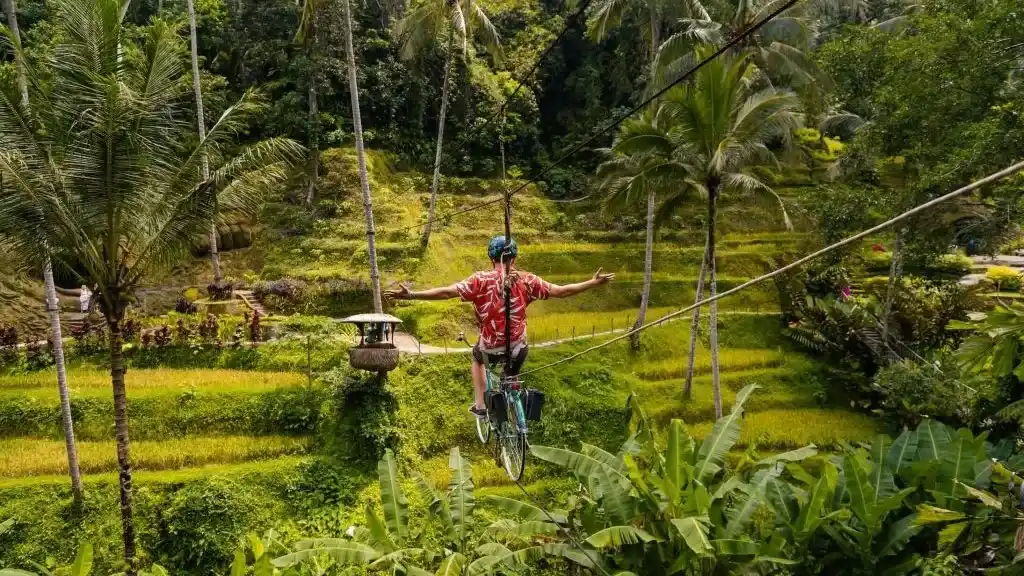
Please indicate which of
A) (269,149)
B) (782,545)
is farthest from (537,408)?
(269,149)

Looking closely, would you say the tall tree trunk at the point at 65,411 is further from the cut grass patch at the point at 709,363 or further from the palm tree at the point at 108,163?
the cut grass patch at the point at 709,363

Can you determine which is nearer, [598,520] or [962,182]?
[598,520]

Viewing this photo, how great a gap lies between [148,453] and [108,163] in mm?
5361

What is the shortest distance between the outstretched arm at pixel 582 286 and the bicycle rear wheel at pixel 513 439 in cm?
97

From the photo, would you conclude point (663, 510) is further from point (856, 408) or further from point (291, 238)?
point (291, 238)

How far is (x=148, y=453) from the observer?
10.3 m

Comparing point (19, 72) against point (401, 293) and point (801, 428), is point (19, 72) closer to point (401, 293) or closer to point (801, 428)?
point (401, 293)

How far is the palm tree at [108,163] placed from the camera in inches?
271

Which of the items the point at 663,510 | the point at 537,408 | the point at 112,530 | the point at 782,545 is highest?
the point at 537,408

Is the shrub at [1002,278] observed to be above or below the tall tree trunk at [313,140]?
below

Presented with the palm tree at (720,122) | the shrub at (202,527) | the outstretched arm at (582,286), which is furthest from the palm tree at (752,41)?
the shrub at (202,527)

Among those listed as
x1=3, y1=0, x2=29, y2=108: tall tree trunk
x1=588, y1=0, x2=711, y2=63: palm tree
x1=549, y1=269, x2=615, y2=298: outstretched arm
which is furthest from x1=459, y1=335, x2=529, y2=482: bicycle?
x1=588, y1=0, x2=711, y2=63: palm tree

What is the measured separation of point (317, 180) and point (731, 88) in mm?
13782

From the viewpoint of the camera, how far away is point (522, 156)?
25.3m
